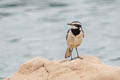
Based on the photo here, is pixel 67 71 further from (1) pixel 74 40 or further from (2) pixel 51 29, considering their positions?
(2) pixel 51 29

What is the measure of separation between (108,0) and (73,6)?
146 centimetres

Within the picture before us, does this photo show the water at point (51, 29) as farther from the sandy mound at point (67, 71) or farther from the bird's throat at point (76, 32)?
the sandy mound at point (67, 71)

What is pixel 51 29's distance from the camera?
1898cm

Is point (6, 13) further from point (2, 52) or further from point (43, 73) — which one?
point (43, 73)

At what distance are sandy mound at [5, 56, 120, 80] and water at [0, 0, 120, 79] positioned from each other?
20.2 feet

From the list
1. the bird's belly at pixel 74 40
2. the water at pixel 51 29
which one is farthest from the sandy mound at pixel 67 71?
the water at pixel 51 29

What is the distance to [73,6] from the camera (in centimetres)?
2159

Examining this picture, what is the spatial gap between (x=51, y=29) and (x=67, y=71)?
10.7 m

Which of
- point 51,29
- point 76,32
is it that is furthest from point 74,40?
point 51,29

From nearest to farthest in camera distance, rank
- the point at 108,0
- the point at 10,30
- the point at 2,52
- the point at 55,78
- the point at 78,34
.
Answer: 1. the point at 55,78
2. the point at 78,34
3. the point at 2,52
4. the point at 10,30
5. the point at 108,0

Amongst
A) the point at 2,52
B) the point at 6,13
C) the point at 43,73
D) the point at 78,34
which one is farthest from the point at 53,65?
the point at 6,13

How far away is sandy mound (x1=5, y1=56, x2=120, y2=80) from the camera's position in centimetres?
763

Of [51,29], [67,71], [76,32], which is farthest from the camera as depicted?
[51,29]

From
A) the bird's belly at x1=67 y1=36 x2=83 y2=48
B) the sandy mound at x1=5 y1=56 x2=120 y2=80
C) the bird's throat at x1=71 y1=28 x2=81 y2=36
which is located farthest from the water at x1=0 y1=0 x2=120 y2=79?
the sandy mound at x1=5 y1=56 x2=120 y2=80
